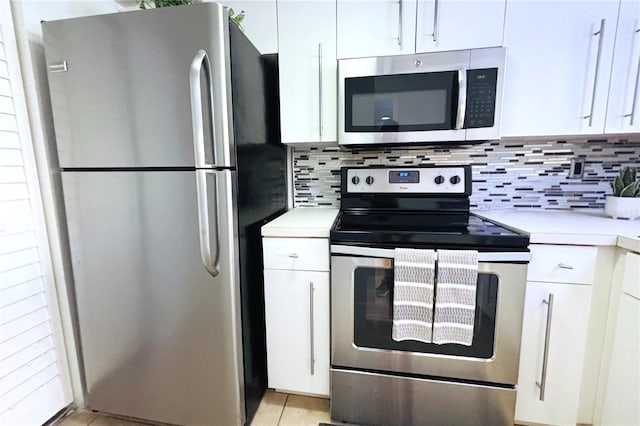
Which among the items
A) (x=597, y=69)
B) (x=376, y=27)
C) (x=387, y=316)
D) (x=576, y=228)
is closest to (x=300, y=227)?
(x=387, y=316)

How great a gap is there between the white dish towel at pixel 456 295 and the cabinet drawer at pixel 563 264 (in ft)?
0.85

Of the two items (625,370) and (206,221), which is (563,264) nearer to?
(625,370)

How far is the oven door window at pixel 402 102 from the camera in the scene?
135cm

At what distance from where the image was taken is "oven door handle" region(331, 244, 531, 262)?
1.10 meters

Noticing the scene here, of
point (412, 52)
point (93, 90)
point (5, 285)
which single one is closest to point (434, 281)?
point (412, 52)

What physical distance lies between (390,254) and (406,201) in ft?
1.66

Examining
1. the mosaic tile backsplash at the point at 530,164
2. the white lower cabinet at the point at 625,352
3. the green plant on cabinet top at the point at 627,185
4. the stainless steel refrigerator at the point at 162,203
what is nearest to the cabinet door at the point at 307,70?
the stainless steel refrigerator at the point at 162,203

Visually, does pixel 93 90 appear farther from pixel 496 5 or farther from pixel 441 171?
pixel 496 5

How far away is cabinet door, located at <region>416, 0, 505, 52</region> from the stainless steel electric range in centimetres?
84

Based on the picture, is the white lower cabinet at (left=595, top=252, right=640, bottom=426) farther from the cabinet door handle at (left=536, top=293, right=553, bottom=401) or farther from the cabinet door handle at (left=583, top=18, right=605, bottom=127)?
the cabinet door handle at (left=583, top=18, right=605, bottom=127)

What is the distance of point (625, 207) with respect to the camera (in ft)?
4.48

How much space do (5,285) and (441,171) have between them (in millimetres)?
1971

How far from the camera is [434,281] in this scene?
3.72ft

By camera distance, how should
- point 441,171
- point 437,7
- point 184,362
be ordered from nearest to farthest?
point 184,362, point 437,7, point 441,171
